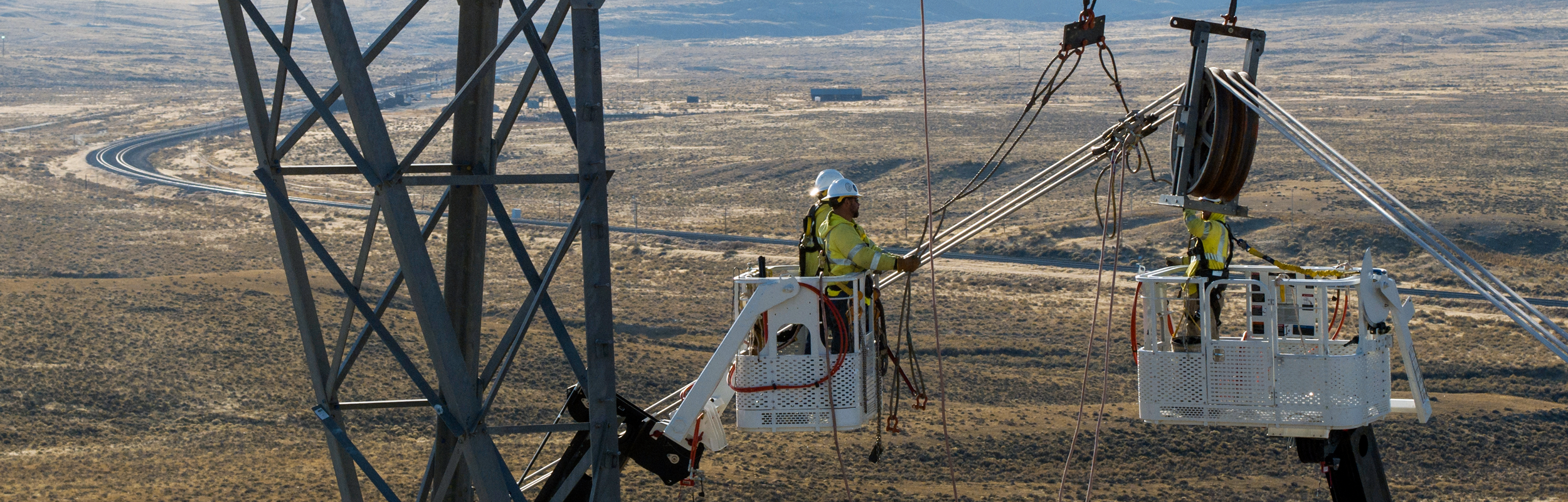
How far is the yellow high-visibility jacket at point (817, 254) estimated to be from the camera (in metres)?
10.8

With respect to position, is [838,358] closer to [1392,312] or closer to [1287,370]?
[1287,370]

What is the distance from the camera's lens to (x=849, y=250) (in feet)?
34.3

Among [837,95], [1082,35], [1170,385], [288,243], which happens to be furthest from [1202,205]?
[837,95]

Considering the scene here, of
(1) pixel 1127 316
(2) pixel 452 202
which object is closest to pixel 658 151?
(1) pixel 1127 316

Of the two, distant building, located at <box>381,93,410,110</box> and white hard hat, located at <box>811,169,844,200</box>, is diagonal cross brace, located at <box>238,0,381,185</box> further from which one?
distant building, located at <box>381,93,410,110</box>

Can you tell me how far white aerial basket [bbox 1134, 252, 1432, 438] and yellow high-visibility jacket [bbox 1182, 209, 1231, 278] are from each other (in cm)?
127

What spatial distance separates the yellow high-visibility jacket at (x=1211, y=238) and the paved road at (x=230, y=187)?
2333 cm

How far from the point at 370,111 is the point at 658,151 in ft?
211

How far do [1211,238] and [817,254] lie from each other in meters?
4.19

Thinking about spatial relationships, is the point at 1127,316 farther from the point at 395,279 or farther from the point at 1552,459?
the point at 395,279

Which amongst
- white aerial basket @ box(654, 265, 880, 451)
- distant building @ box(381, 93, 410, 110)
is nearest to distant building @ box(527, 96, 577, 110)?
distant building @ box(381, 93, 410, 110)

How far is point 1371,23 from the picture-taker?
617 ft

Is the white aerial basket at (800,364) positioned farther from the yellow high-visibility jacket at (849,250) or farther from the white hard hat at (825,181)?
the white hard hat at (825,181)

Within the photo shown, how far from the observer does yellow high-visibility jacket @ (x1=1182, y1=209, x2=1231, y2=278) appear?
12570mm
